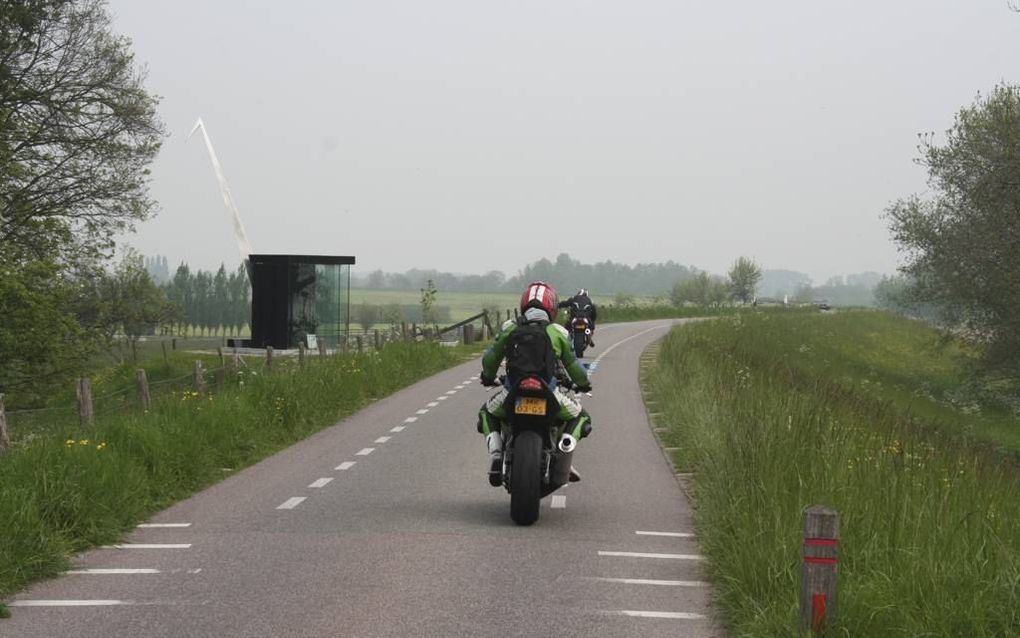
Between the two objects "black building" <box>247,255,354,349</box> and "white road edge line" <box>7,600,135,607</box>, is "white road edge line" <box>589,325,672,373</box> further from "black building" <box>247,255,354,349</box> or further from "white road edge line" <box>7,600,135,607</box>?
"white road edge line" <box>7,600,135,607</box>

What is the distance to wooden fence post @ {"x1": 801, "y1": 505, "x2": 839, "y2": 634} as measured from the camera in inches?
217

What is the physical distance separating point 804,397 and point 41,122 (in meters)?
26.2

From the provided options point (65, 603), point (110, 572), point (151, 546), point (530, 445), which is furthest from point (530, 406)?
point (65, 603)

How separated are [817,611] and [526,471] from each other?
398 centimetres

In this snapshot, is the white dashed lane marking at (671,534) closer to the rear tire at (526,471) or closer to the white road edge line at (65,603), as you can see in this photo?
the rear tire at (526,471)

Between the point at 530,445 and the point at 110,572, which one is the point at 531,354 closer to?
the point at 530,445

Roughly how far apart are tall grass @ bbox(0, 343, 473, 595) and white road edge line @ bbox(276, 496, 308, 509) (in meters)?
1.05

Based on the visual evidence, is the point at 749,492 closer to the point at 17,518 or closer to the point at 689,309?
the point at 17,518

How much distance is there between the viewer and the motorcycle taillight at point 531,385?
373 inches

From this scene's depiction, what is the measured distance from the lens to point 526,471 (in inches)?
370

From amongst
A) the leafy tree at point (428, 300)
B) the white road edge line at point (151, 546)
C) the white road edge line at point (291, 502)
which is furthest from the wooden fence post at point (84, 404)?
the leafy tree at point (428, 300)

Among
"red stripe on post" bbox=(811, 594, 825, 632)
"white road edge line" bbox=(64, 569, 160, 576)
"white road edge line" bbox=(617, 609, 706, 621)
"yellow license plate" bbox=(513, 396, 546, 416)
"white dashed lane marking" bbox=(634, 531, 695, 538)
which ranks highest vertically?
"yellow license plate" bbox=(513, 396, 546, 416)

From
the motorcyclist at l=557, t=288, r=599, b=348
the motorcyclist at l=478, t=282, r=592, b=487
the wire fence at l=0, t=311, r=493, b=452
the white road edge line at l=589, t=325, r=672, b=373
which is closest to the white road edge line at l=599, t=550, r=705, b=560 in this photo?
the motorcyclist at l=478, t=282, r=592, b=487

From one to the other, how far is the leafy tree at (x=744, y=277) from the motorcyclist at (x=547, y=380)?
579 ft
